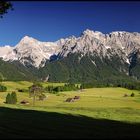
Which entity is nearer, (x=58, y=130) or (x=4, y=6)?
(x=4, y=6)

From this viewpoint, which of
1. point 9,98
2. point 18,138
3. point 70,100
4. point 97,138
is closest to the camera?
point 18,138

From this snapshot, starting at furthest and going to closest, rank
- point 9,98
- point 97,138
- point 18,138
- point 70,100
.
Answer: point 70,100
point 9,98
point 97,138
point 18,138

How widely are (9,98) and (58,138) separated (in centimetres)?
13009

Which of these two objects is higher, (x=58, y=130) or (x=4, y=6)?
(x=4, y=6)

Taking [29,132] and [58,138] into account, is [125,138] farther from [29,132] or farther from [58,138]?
[29,132]

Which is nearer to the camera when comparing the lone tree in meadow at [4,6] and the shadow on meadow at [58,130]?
the lone tree in meadow at [4,6]

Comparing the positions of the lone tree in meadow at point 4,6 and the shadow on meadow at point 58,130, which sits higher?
the lone tree in meadow at point 4,6

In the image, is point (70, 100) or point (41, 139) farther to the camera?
point (70, 100)

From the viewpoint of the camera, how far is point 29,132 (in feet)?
112

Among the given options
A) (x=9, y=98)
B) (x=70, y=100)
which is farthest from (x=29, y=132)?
(x=70, y=100)

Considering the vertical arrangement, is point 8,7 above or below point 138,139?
above

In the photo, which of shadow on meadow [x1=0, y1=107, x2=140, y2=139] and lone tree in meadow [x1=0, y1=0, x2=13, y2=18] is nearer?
lone tree in meadow [x1=0, y1=0, x2=13, y2=18]

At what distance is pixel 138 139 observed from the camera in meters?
31.0

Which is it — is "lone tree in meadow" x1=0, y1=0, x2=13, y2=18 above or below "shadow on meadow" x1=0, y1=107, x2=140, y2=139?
above
